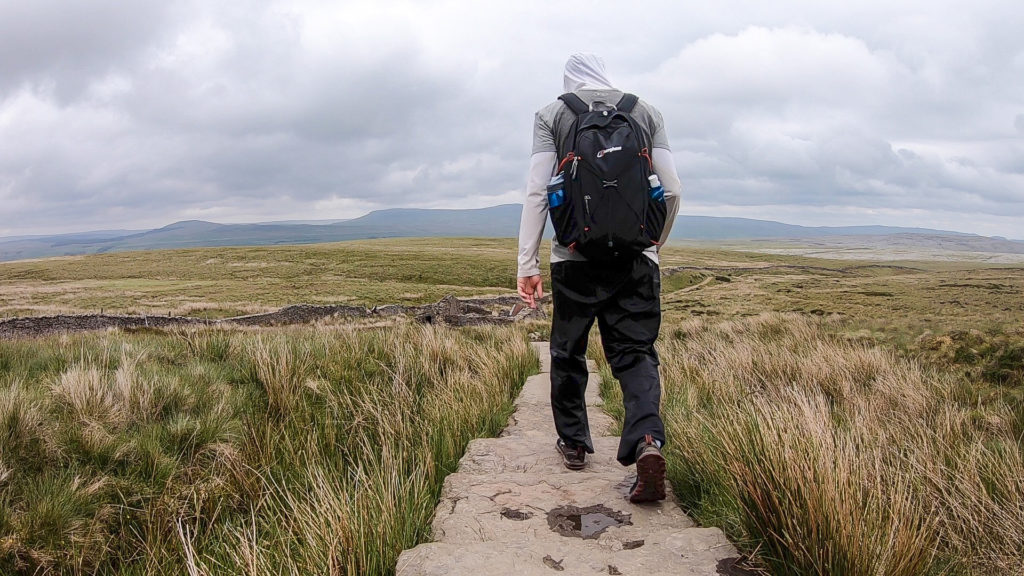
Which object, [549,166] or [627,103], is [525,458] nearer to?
[549,166]

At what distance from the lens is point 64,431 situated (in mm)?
3793

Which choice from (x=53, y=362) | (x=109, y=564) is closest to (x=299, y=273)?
(x=53, y=362)

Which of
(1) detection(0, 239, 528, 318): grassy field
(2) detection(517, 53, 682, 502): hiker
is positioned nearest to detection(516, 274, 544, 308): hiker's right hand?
(2) detection(517, 53, 682, 502): hiker

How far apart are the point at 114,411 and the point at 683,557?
3988mm

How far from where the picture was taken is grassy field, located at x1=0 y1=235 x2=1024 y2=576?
229 centimetres

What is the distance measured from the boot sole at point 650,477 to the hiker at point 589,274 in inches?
8.7

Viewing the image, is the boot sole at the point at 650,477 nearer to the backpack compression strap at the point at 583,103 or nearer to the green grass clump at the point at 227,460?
the green grass clump at the point at 227,460

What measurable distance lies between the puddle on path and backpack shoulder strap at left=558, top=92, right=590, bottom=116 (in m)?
2.12

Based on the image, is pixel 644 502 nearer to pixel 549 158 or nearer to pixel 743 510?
pixel 743 510

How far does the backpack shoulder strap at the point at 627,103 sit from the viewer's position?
3367mm

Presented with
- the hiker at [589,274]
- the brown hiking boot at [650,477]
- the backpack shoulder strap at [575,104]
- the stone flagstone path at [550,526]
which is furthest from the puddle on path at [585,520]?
the backpack shoulder strap at [575,104]

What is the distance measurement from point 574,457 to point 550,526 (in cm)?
A: 88

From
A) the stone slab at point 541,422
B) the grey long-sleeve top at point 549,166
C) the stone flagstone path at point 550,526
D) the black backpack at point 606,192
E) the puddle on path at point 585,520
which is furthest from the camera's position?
the stone slab at point 541,422

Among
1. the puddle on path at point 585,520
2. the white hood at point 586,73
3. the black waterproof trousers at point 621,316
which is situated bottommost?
the puddle on path at point 585,520
